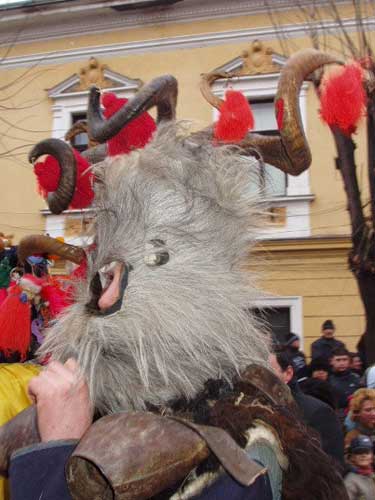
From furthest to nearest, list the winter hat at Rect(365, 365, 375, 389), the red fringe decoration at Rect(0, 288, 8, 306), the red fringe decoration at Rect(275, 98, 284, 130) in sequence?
the winter hat at Rect(365, 365, 375, 389)
the red fringe decoration at Rect(0, 288, 8, 306)
the red fringe decoration at Rect(275, 98, 284, 130)

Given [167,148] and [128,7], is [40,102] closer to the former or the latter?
[128,7]

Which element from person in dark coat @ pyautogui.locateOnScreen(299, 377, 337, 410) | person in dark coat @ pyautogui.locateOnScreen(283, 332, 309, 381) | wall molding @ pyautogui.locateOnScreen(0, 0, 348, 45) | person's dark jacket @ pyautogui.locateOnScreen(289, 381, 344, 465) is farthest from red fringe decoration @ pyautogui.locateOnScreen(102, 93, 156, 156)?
wall molding @ pyautogui.locateOnScreen(0, 0, 348, 45)

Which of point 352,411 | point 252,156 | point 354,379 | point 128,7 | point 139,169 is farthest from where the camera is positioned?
point 128,7

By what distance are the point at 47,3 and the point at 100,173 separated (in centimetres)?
826

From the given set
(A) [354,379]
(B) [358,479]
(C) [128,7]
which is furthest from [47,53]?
(B) [358,479]

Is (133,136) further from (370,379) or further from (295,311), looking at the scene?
(295,311)

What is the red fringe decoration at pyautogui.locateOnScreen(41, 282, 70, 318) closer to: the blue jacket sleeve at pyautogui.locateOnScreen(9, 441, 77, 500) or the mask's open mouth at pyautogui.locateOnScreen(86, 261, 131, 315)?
the mask's open mouth at pyautogui.locateOnScreen(86, 261, 131, 315)

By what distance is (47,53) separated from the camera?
29.4 feet

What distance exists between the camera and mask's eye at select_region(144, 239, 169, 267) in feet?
3.94

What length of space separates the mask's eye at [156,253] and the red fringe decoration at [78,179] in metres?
0.31

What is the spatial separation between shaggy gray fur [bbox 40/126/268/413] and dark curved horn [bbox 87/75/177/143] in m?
0.09

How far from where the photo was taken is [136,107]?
1.42 metres

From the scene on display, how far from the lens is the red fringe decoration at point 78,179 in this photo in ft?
4.80

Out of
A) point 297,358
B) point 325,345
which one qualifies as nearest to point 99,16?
point 325,345
